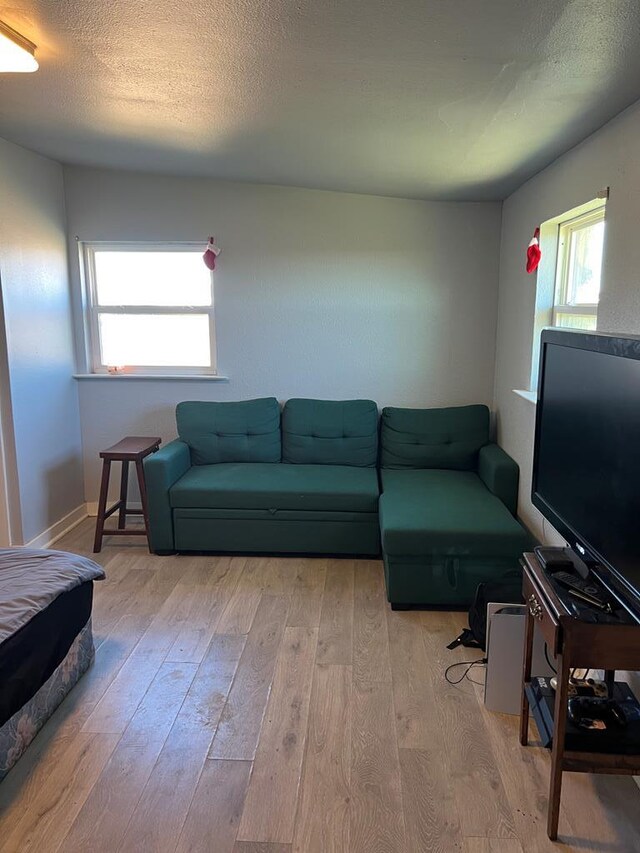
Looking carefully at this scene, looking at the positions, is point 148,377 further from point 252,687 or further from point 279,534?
point 252,687

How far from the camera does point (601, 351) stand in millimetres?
1708

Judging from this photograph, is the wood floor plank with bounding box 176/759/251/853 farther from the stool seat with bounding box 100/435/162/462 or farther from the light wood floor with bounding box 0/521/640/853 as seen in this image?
the stool seat with bounding box 100/435/162/462

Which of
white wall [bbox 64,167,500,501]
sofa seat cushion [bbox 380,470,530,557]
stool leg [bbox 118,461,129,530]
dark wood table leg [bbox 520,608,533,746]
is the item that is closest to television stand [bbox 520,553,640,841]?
dark wood table leg [bbox 520,608,533,746]

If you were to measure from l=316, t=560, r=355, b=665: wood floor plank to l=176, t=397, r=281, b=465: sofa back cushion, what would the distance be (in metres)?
0.94

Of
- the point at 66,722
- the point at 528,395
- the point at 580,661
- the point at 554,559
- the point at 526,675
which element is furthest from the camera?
the point at 528,395

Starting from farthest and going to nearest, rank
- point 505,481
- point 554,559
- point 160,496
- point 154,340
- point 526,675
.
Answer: point 154,340 < point 160,496 < point 505,481 < point 526,675 < point 554,559

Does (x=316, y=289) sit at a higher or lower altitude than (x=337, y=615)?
higher

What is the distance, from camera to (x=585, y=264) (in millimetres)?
2975

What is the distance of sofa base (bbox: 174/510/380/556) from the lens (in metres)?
3.56

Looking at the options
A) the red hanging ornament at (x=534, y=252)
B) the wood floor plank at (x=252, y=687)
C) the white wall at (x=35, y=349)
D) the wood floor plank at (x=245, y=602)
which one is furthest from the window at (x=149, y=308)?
the red hanging ornament at (x=534, y=252)

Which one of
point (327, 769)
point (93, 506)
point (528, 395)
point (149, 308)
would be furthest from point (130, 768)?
point (149, 308)

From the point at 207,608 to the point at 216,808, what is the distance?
1.26 metres

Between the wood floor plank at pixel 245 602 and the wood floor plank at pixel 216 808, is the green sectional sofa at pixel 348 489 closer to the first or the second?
the wood floor plank at pixel 245 602

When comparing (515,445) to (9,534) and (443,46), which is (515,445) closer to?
(443,46)
